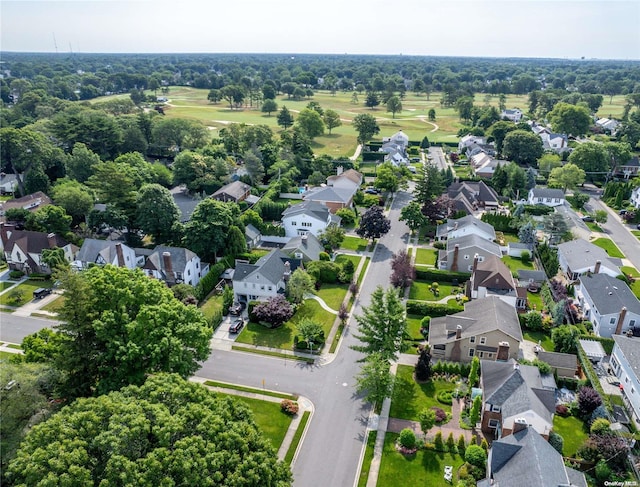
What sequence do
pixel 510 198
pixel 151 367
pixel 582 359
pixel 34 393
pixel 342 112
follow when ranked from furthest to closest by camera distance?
pixel 342 112 → pixel 510 198 → pixel 582 359 → pixel 151 367 → pixel 34 393

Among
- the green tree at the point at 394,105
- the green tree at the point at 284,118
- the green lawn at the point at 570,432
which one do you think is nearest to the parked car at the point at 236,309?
the green lawn at the point at 570,432

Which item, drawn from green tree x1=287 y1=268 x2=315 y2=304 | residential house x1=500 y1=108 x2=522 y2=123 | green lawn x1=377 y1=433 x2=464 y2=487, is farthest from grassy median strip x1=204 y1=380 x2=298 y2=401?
residential house x1=500 y1=108 x2=522 y2=123

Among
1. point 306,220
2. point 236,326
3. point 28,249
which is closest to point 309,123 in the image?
point 306,220

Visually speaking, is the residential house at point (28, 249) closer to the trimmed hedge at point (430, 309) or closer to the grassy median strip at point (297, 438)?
the grassy median strip at point (297, 438)

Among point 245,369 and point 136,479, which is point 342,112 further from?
point 136,479

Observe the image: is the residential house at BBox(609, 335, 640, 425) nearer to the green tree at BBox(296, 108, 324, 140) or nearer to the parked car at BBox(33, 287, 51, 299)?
the parked car at BBox(33, 287, 51, 299)

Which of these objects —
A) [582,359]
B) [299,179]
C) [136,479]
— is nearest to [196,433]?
[136,479]
